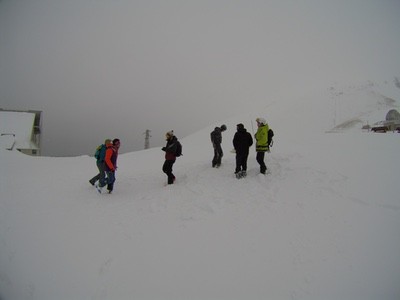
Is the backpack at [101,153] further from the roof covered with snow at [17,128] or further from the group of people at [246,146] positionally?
the roof covered with snow at [17,128]

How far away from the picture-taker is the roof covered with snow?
27.1m

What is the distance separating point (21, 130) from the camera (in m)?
28.7

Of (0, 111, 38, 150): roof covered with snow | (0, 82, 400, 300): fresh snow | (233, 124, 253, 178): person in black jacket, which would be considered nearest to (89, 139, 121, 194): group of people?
(0, 82, 400, 300): fresh snow

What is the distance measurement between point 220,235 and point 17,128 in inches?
1363

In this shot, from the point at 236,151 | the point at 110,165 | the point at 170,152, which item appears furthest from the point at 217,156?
the point at 110,165

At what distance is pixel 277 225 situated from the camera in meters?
4.95

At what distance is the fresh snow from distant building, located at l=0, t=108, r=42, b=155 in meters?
23.5

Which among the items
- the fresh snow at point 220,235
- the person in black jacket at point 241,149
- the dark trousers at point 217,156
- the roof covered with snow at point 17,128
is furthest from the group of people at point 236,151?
the roof covered with snow at point 17,128

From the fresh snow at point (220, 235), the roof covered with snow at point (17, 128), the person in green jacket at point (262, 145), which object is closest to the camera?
the fresh snow at point (220, 235)

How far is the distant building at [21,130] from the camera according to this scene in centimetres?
2708

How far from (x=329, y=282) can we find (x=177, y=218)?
3469mm

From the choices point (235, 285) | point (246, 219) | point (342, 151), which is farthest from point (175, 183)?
point (342, 151)

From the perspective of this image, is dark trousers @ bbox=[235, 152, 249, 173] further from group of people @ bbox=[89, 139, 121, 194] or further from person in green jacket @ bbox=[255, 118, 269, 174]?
group of people @ bbox=[89, 139, 121, 194]

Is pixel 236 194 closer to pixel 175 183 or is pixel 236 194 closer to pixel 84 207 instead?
pixel 175 183
